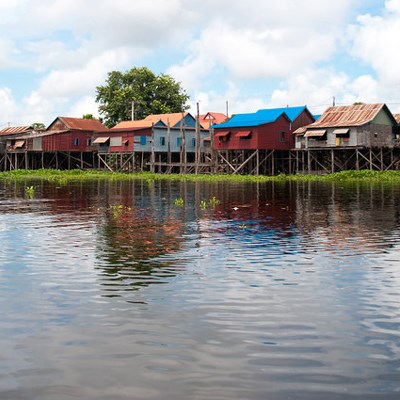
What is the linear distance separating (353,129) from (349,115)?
2665 millimetres

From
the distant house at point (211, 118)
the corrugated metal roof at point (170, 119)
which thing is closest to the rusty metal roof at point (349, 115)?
the corrugated metal roof at point (170, 119)

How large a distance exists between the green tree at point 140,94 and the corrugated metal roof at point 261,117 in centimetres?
2425

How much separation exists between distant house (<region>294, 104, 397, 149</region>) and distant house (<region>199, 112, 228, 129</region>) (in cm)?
1996

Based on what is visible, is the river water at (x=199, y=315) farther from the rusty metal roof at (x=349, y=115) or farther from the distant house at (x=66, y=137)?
the distant house at (x=66, y=137)

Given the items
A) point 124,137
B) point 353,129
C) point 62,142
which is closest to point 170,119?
point 124,137

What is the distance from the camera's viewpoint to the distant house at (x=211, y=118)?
7908 centimetres

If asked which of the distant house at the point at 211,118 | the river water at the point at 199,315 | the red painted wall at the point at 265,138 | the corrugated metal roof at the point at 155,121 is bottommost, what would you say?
the river water at the point at 199,315

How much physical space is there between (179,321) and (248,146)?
55.5 metres

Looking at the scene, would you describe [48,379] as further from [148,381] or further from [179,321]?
[179,321]

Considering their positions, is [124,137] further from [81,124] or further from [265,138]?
[265,138]

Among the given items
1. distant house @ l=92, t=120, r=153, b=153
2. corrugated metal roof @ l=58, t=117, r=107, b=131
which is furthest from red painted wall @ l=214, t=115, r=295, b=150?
corrugated metal roof @ l=58, t=117, r=107, b=131

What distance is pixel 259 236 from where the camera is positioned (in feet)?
49.1

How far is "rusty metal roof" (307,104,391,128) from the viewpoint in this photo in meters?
57.6

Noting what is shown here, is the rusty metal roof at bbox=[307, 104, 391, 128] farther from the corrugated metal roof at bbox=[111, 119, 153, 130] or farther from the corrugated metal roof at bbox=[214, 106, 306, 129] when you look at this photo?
the corrugated metal roof at bbox=[111, 119, 153, 130]
